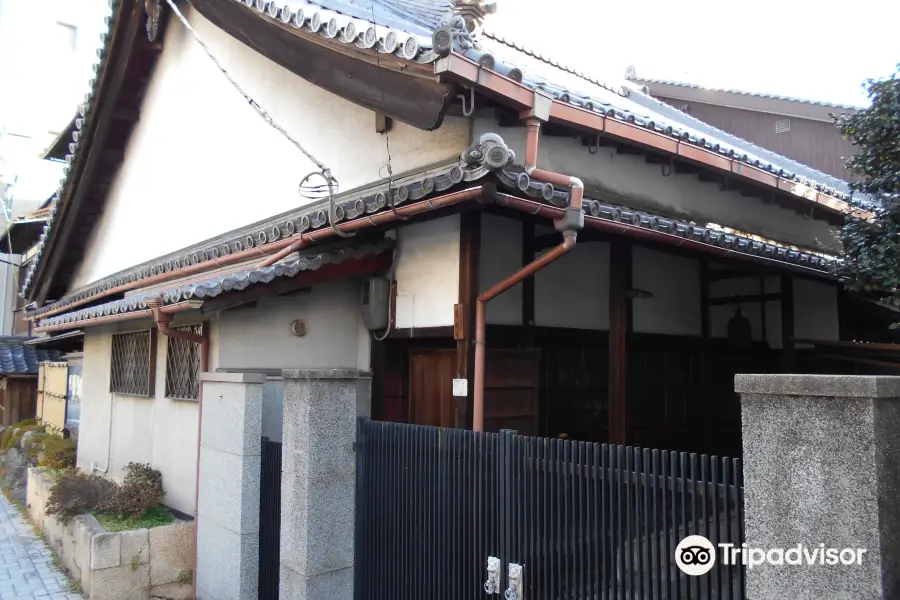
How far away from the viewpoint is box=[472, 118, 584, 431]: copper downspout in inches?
234

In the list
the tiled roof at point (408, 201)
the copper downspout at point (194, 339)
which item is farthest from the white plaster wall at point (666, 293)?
the copper downspout at point (194, 339)

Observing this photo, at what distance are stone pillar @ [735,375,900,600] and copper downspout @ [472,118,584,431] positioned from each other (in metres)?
2.98

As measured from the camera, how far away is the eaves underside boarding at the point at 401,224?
18.1 ft

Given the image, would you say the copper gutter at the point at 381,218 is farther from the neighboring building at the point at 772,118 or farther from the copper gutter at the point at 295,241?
the neighboring building at the point at 772,118

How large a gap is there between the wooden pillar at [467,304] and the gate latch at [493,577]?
6.56 ft

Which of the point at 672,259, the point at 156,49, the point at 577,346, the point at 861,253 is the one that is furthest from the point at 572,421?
the point at 156,49

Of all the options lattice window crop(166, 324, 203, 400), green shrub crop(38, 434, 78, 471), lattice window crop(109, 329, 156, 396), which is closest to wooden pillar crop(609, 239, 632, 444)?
lattice window crop(166, 324, 203, 400)

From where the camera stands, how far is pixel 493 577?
4.76m

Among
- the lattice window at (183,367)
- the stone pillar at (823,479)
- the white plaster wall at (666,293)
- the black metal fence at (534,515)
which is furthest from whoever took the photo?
the white plaster wall at (666,293)

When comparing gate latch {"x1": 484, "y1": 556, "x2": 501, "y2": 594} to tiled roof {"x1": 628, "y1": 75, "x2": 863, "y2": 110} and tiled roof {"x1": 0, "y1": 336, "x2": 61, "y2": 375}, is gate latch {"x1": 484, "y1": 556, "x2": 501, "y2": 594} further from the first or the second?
tiled roof {"x1": 0, "y1": 336, "x2": 61, "y2": 375}

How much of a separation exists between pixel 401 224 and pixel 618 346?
9.12ft

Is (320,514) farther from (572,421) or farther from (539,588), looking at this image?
(572,421)

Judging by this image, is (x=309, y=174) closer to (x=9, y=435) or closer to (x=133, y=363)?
(x=133, y=363)

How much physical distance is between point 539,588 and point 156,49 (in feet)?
38.9
